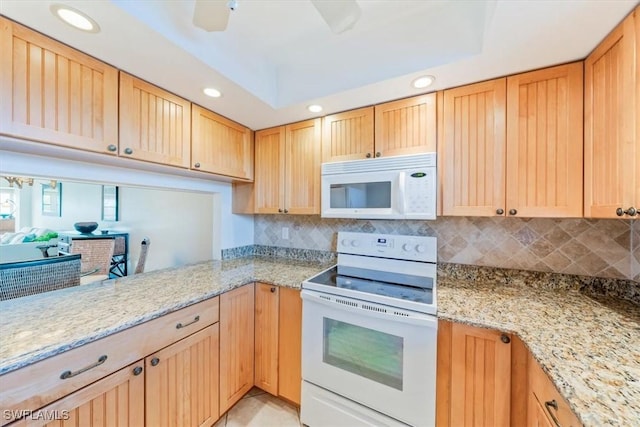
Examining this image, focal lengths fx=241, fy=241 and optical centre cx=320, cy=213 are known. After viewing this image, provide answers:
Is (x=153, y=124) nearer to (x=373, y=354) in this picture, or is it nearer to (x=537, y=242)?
(x=373, y=354)

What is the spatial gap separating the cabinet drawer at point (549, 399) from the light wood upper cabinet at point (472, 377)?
12cm

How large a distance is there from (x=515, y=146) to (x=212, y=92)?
1.85 m

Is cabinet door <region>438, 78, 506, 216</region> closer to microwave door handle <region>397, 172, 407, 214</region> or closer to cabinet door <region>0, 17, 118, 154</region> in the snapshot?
microwave door handle <region>397, 172, 407, 214</region>

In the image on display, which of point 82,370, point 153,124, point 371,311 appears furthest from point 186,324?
point 153,124

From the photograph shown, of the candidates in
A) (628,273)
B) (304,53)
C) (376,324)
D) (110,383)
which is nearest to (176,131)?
(304,53)

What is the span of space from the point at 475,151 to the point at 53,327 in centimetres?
222

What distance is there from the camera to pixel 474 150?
1446 mm

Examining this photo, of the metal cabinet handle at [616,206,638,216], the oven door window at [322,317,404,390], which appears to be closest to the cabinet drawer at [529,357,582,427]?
the oven door window at [322,317,404,390]

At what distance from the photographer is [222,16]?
969mm

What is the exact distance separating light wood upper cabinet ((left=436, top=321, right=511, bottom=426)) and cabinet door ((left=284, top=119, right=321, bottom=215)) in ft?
4.00

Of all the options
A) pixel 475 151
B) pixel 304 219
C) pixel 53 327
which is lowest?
pixel 53 327

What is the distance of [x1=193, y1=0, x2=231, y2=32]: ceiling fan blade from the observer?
908mm

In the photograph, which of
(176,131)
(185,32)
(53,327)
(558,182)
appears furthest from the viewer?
(176,131)

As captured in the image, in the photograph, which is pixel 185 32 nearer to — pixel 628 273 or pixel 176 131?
pixel 176 131
